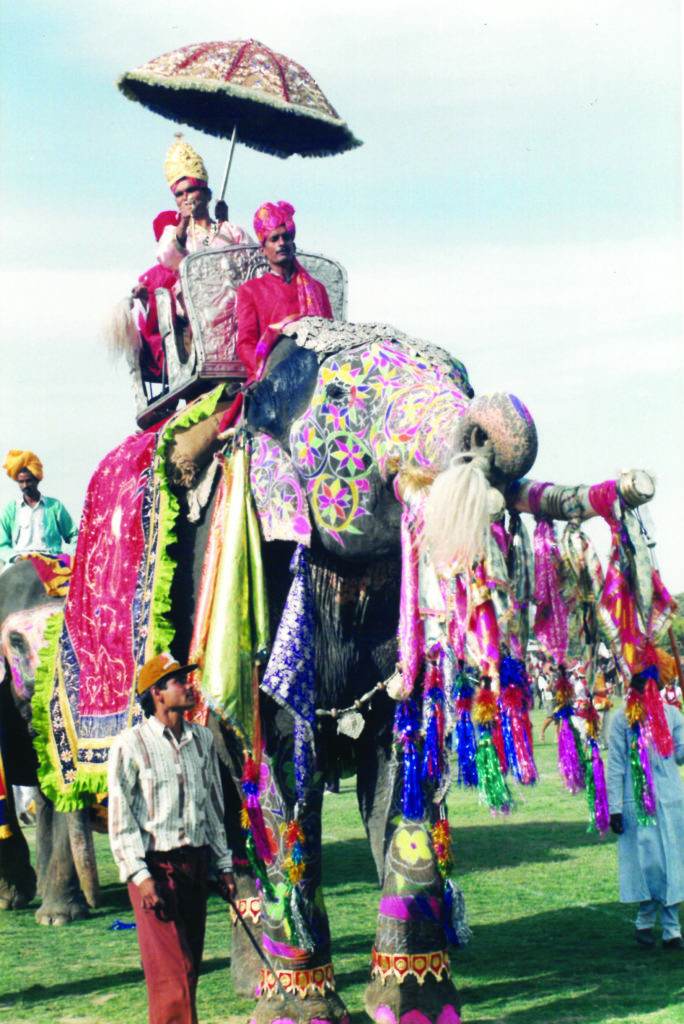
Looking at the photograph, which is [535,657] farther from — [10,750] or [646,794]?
[10,750]

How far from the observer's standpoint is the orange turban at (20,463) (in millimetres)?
9883

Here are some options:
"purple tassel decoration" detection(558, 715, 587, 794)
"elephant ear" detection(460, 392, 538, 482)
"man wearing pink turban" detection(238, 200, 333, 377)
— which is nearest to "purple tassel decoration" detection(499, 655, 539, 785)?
"purple tassel decoration" detection(558, 715, 587, 794)

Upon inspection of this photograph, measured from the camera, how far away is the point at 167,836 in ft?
17.1

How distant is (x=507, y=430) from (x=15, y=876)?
634 cm

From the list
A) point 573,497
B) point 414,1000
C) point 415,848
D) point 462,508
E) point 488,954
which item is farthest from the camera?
point 488,954

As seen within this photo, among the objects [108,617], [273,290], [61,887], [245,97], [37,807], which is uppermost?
[245,97]

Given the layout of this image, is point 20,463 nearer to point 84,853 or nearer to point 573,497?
point 84,853

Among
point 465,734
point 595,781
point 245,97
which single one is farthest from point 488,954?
point 245,97

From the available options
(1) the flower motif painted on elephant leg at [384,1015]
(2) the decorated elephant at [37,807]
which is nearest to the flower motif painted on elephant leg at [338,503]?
(1) the flower motif painted on elephant leg at [384,1015]

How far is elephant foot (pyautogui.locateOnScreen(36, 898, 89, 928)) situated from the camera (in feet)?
31.6

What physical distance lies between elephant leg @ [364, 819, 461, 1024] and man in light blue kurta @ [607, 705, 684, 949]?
1.96 meters

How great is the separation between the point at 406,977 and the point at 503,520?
185 cm

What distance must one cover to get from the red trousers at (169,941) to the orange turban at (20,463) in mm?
5028

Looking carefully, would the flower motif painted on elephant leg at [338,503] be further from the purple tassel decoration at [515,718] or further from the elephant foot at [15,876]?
the elephant foot at [15,876]
